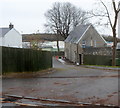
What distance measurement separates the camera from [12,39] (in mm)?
52781

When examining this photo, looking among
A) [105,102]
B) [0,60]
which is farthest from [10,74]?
[105,102]

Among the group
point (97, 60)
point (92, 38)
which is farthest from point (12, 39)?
point (97, 60)

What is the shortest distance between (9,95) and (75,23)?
5717 cm

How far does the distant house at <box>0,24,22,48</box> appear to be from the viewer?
160ft

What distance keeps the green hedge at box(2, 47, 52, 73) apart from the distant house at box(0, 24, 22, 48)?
29.9m

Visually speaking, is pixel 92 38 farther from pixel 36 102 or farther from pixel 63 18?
pixel 36 102

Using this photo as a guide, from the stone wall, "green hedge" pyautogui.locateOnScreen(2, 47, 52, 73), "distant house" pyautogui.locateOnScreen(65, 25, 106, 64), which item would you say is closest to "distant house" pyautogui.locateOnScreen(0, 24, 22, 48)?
"distant house" pyautogui.locateOnScreen(65, 25, 106, 64)

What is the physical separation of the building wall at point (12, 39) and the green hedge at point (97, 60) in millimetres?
19980

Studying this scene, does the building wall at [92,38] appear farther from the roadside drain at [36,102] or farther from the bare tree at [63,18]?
the roadside drain at [36,102]

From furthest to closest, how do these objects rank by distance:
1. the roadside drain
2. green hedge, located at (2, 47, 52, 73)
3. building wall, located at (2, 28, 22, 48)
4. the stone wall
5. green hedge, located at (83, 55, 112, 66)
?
building wall, located at (2, 28, 22, 48)
the stone wall
green hedge, located at (83, 55, 112, 66)
green hedge, located at (2, 47, 52, 73)
the roadside drain

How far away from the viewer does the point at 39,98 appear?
30.2 feet

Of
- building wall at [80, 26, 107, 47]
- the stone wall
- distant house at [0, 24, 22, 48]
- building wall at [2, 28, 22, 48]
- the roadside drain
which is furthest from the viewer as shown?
building wall at [2, 28, 22, 48]

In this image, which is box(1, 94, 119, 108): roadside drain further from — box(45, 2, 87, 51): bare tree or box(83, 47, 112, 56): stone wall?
box(45, 2, 87, 51): bare tree

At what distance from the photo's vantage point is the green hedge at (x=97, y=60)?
3708cm
